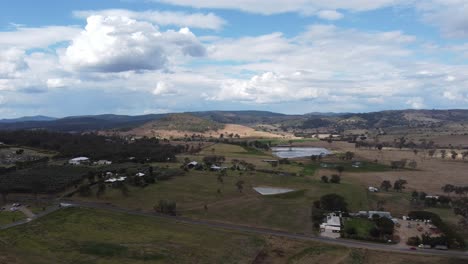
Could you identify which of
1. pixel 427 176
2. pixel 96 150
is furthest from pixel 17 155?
pixel 427 176

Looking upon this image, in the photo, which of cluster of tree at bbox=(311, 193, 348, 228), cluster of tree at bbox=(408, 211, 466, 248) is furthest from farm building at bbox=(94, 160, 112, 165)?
cluster of tree at bbox=(408, 211, 466, 248)

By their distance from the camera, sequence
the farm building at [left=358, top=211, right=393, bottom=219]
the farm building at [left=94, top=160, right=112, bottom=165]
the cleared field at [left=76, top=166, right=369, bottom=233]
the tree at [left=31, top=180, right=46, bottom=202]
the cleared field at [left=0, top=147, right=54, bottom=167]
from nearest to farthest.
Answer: the farm building at [left=358, top=211, right=393, bottom=219] < the cleared field at [left=76, top=166, right=369, bottom=233] < the tree at [left=31, top=180, right=46, bottom=202] < the cleared field at [left=0, top=147, right=54, bottom=167] < the farm building at [left=94, top=160, right=112, bottom=165]

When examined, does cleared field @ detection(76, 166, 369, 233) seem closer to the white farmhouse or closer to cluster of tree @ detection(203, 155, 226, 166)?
the white farmhouse

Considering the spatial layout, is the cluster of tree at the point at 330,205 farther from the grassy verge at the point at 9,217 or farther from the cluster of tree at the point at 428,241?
the grassy verge at the point at 9,217

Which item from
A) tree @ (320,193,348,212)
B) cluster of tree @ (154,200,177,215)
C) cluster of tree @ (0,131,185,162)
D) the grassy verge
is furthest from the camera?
cluster of tree @ (0,131,185,162)

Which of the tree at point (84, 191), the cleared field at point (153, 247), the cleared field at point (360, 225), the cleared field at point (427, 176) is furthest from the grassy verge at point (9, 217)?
the cleared field at point (427, 176)

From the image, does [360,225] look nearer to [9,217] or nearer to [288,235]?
[288,235]
